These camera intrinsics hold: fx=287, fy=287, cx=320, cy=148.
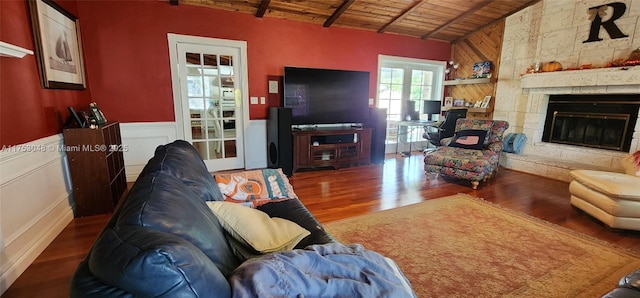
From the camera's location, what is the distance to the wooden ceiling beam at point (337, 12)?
400 cm

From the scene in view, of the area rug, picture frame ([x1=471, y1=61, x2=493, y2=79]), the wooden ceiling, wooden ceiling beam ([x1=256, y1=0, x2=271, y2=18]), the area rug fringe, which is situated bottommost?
the area rug

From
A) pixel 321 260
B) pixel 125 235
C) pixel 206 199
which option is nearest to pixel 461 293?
pixel 321 260

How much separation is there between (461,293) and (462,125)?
10.4 ft

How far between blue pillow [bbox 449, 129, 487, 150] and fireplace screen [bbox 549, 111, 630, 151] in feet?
4.81

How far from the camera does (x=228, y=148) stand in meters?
4.41

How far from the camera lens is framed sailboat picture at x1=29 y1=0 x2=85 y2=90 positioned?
7.90 feet

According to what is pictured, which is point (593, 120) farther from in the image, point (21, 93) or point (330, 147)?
point (21, 93)

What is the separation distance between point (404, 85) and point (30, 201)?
5644 mm

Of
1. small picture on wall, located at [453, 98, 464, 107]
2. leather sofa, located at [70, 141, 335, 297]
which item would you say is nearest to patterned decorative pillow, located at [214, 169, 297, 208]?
leather sofa, located at [70, 141, 335, 297]

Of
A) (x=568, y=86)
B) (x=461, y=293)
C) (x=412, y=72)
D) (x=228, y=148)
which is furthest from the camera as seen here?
(x=412, y=72)

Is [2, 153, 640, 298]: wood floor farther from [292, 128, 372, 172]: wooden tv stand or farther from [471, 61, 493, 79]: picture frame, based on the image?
[471, 61, 493, 79]: picture frame

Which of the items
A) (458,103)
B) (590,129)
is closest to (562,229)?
(590,129)

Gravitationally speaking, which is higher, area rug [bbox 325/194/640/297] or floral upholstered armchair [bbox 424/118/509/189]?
floral upholstered armchair [bbox 424/118/509/189]

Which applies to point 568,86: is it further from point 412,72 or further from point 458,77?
point 412,72
